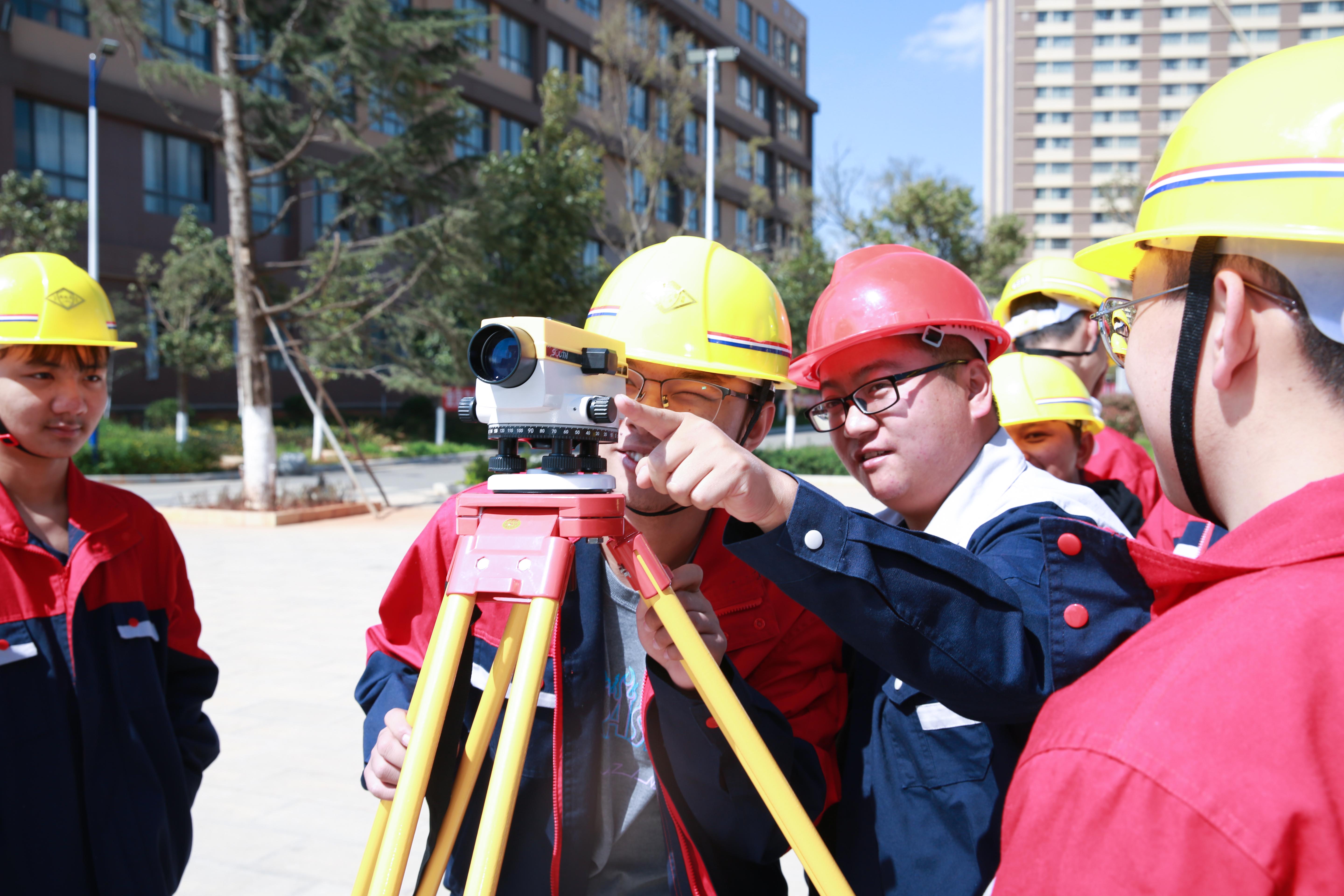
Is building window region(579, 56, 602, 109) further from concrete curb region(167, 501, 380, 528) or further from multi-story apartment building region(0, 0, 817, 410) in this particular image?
concrete curb region(167, 501, 380, 528)

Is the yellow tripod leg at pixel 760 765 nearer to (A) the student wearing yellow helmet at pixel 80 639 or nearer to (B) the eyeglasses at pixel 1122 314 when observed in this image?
(B) the eyeglasses at pixel 1122 314

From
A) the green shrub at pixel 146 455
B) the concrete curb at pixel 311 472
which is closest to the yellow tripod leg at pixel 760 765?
the concrete curb at pixel 311 472

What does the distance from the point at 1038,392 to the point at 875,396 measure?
83.6 inches

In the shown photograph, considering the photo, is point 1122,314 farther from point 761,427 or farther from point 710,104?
point 710,104

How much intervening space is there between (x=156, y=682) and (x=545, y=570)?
5.25 feet

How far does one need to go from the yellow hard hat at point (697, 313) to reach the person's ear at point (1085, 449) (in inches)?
96.8

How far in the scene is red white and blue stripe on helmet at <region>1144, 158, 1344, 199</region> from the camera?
3.03 feet

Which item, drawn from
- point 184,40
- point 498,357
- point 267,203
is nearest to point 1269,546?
point 498,357

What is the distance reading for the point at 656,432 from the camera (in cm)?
126

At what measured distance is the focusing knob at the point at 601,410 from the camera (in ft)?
3.92

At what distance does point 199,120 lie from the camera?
1014 inches

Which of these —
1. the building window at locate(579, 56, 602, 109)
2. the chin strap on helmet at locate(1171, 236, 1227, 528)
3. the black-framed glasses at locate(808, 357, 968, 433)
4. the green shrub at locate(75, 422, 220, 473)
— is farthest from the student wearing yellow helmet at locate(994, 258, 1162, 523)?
the building window at locate(579, 56, 602, 109)

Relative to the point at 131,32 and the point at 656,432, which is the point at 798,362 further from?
the point at 131,32

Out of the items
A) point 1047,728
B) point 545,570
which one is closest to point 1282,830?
point 1047,728
